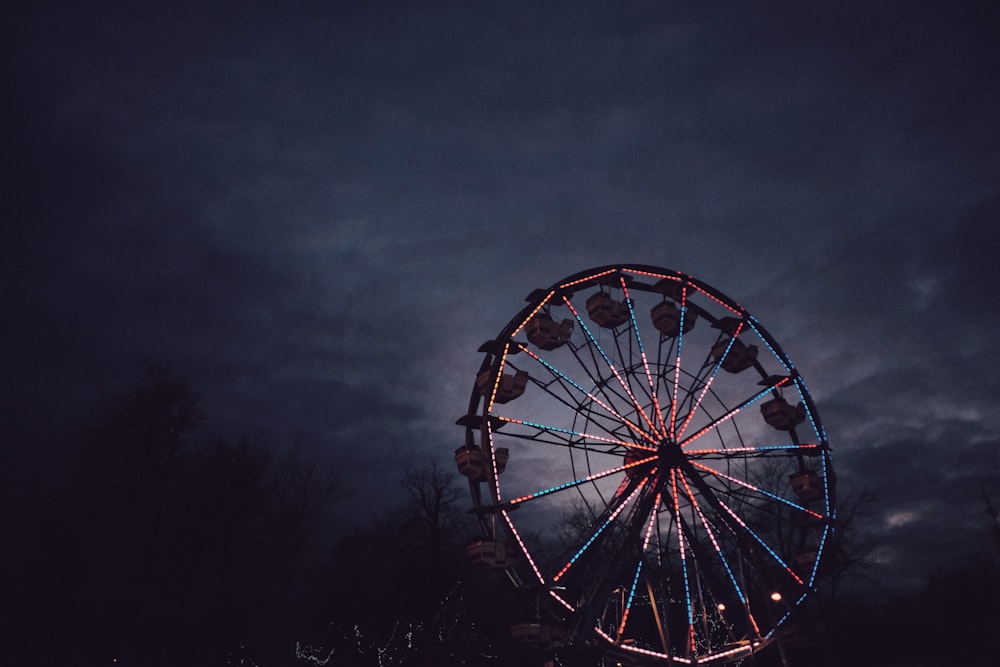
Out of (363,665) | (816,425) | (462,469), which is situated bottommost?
(363,665)

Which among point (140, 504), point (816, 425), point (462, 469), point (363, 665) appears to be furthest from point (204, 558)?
point (816, 425)

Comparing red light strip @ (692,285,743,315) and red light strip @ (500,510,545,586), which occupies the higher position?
red light strip @ (692,285,743,315)

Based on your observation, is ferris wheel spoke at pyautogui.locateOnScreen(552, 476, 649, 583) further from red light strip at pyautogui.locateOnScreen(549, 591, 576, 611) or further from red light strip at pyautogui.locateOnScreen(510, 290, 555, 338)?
red light strip at pyautogui.locateOnScreen(510, 290, 555, 338)

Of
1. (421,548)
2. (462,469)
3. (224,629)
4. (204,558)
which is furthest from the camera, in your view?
(421,548)

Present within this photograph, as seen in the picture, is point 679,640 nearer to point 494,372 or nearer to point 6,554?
point 494,372

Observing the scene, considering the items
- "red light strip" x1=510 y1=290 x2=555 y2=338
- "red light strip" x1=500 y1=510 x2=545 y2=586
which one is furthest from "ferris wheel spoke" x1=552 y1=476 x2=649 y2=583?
"red light strip" x1=510 y1=290 x2=555 y2=338

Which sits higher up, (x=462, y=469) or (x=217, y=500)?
(x=217, y=500)

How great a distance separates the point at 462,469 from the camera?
16016 mm

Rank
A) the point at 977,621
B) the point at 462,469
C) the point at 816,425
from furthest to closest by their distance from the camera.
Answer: the point at 977,621 < the point at 816,425 < the point at 462,469

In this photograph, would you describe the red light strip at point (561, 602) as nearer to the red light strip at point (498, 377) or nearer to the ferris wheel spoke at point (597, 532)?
the ferris wheel spoke at point (597, 532)

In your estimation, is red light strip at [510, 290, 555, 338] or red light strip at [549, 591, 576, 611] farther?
red light strip at [510, 290, 555, 338]

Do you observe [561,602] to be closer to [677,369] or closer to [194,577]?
[677,369]

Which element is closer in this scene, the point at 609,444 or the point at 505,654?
the point at 609,444

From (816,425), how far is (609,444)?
6415 millimetres
